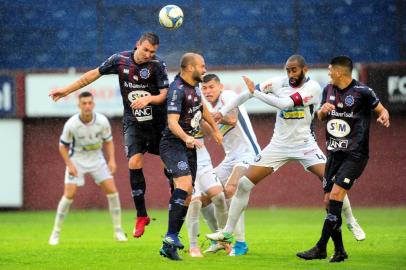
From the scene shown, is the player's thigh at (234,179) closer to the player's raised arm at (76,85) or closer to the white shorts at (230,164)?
the white shorts at (230,164)

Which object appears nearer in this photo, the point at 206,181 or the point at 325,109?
the point at 325,109

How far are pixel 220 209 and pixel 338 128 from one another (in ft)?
7.01

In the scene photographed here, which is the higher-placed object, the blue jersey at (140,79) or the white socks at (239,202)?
the blue jersey at (140,79)

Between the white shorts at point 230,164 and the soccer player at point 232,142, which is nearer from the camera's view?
the soccer player at point 232,142

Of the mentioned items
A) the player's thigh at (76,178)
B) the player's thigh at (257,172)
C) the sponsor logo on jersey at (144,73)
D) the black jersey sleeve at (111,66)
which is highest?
the black jersey sleeve at (111,66)

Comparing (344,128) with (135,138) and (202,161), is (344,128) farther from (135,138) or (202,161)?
(135,138)

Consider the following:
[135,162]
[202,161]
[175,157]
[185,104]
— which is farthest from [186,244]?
[185,104]

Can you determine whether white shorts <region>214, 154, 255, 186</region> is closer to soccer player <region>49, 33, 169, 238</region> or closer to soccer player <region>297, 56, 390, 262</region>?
soccer player <region>49, 33, 169, 238</region>

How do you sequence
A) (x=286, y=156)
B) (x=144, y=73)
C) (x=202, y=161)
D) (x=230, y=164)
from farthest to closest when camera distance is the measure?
(x=230, y=164), (x=202, y=161), (x=286, y=156), (x=144, y=73)

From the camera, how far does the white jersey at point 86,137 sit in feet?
51.6

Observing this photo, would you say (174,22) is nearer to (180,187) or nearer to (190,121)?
(190,121)

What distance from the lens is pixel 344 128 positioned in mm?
10625

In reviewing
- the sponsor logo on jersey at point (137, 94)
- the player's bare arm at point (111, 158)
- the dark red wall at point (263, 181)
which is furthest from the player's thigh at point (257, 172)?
the dark red wall at point (263, 181)


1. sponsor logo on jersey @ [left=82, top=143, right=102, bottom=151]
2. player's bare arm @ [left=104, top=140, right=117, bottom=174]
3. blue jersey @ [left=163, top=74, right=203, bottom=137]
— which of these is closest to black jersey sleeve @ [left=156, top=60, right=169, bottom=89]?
blue jersey @ [left=163, top=74, right=203, bottom=137]
